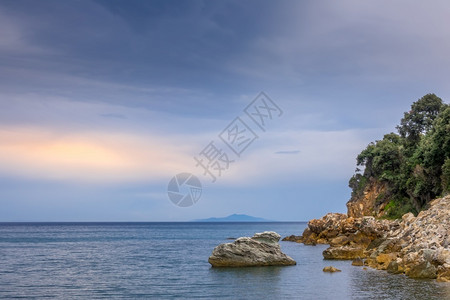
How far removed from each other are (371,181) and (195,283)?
73.5m

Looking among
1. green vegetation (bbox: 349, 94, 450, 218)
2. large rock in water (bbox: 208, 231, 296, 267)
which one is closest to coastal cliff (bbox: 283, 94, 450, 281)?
green vegetation (bbox: 349, 94, 450, 218)

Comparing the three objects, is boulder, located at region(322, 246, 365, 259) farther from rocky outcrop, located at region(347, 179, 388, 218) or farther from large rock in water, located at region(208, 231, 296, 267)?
rocky outcrop, located at region(347, 179, 388, 218)

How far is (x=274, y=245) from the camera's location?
152ft

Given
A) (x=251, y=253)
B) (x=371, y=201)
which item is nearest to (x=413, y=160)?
(x=371, y=201)

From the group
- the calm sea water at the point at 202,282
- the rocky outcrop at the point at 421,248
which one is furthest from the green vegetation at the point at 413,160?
the calm sea water at the point at 202,282

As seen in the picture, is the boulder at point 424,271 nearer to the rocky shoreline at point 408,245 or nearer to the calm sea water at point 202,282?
the rocky shoreline at point 408,245

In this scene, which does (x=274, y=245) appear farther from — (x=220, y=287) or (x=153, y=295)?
(x=153, y=295)

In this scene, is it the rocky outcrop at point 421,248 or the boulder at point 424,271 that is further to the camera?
the rocky outcrop at point 421,248

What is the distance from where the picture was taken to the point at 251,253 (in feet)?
147

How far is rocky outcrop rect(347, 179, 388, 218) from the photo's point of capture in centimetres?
9319

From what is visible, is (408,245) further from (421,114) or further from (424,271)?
(421,114)

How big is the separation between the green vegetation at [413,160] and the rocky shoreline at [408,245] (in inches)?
442

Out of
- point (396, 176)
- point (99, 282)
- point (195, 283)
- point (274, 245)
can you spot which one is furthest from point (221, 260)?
point (396, 176)

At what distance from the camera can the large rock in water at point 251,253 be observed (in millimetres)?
44594
